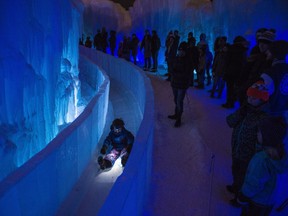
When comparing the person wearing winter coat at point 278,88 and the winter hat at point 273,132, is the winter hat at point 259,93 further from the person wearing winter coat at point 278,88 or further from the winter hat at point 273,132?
the winter hat at point 273,132

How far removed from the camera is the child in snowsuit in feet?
9.00

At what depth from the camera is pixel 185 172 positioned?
387 cm

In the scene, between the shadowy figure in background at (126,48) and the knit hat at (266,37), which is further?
the shadowy figure in background at (126,48)

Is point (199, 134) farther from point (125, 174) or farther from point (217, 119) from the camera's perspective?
point (125, 174)

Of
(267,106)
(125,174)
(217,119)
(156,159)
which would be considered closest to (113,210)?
(125,174)

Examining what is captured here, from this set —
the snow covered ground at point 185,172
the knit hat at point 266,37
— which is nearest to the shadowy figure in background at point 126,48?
the snow covered ground at point 185,172

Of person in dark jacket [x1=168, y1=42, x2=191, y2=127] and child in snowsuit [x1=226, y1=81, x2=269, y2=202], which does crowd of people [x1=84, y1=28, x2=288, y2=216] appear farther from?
person in dark jacket [x1=168, y1=42, x2=191, y2=127]

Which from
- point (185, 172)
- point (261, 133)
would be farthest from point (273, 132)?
point (185, 172)

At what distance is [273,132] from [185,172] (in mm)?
1771

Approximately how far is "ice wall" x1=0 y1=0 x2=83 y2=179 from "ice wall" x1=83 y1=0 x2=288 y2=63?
221 inches

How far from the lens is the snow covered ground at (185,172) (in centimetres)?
321

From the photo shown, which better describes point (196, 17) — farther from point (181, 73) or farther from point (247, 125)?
point (247, 125)

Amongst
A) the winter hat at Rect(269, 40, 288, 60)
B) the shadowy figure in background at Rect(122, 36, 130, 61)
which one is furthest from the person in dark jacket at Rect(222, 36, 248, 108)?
the shadowy figure in background at Rect(122, 36, 130, 61)

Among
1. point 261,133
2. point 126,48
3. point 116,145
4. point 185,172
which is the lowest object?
point 116,145
